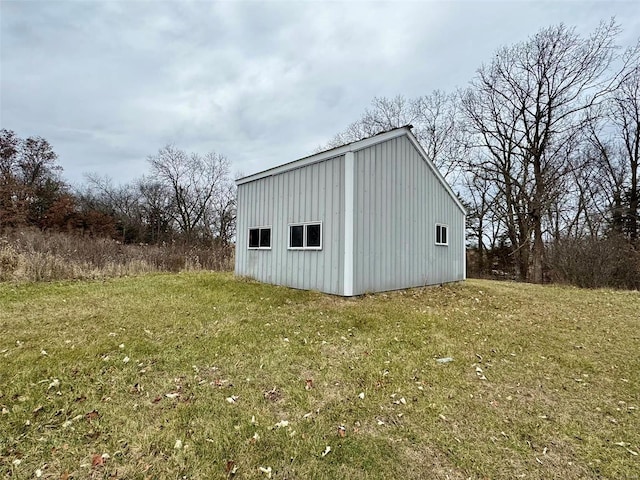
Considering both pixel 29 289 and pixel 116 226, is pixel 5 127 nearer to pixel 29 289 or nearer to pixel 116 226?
pixel 116 226

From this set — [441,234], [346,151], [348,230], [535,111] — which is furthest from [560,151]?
[348,230]

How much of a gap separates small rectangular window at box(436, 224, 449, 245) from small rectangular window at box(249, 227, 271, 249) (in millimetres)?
5417

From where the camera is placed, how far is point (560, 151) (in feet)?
52.7

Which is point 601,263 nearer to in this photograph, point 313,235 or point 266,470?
point 313,235

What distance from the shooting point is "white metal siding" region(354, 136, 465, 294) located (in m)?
7.46

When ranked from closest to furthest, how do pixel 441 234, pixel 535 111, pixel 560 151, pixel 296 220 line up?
pixel 296 220 → pixel 441 234 → pixel 560 151 → pixel 535 111

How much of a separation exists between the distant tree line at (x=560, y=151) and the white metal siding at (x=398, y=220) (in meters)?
8.07

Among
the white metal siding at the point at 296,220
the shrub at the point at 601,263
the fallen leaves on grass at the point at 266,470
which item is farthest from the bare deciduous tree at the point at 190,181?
the fallen leaves on grass at the point at 266,470

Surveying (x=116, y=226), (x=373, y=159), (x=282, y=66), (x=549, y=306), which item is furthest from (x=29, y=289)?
(x=116, y=226)

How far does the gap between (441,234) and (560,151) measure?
36.8 feet

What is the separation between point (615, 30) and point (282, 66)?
47.4 feet

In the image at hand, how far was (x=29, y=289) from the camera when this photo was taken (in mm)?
7215

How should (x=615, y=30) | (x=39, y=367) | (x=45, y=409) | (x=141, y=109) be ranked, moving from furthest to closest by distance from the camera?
(x=141, y=109) → (x=615, y=30) → (x=39, y=367) → (x=45, y=409)

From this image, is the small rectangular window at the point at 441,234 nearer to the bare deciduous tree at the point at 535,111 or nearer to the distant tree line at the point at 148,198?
the bare deciduous tree at the point at 535,111
